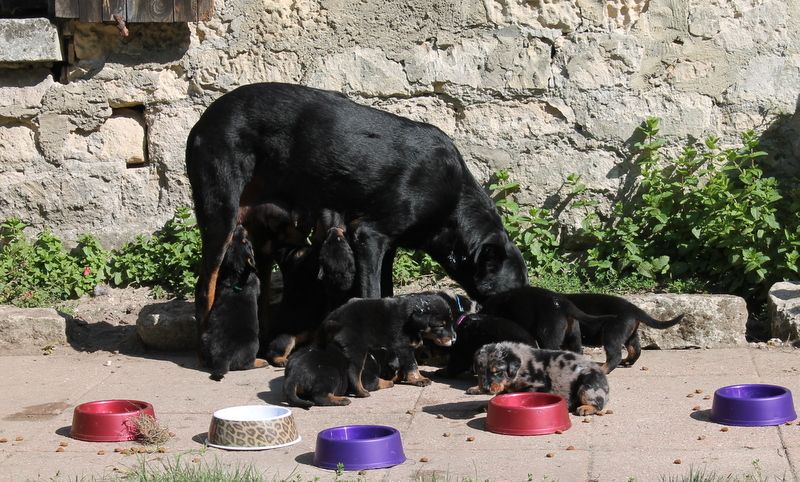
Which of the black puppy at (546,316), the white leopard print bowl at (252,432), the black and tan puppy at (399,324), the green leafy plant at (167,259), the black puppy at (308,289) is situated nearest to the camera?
the white leopard print bowl at (252,432)

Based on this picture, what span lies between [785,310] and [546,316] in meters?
1.87

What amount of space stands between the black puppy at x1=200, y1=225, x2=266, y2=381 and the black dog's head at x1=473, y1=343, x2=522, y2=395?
169 centimetres

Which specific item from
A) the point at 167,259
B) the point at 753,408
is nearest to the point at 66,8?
the point at 167,259

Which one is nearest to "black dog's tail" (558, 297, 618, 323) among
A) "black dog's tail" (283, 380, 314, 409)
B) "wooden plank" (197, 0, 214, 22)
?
"black dog's tail" (283, 380, 314, 409)

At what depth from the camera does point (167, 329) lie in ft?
24.6

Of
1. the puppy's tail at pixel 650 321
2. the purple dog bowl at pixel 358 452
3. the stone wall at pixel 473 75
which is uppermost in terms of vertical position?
the stone wall at pixel 473 75

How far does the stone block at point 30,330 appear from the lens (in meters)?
7.43

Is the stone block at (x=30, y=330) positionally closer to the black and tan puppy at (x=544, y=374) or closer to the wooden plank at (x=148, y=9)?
the wooden plank at (x=148, y=9)

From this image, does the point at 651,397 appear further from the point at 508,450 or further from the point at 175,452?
the point at 175,452

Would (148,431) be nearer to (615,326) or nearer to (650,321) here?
(615,326)

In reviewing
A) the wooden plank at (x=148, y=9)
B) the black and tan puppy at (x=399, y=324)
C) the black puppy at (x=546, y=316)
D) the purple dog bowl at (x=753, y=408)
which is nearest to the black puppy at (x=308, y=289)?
the black and tan puppy at (x=399, y=324)

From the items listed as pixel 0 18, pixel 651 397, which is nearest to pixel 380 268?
pixel 651 397

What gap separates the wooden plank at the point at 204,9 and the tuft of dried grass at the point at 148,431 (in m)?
4.23

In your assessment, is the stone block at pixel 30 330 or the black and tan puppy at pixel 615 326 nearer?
the black and tan puppy at pixel 615 326
